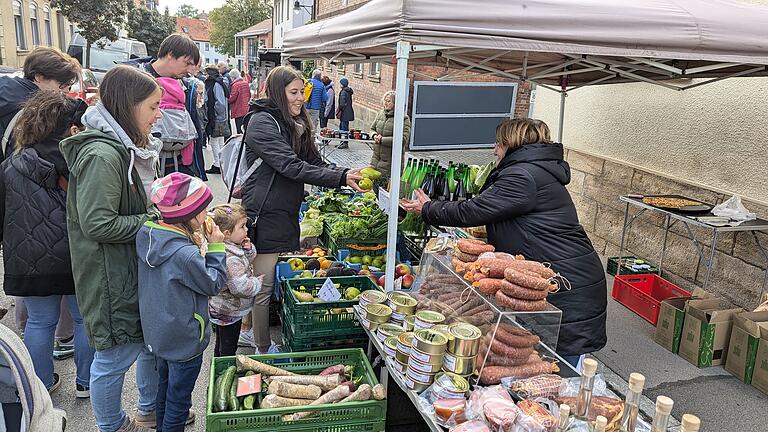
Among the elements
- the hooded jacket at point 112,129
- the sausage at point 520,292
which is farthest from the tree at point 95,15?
the sausage at point 520,292

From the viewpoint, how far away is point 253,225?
149 inches

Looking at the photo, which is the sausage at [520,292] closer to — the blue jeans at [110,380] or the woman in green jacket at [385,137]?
the blue jeans at [110,380]

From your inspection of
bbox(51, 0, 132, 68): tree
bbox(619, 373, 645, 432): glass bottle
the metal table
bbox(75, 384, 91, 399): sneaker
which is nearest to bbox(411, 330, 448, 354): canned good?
bbox(619, 373, 645, 432): glass bottle

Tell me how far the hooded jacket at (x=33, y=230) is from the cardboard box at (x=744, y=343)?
487 centimetres

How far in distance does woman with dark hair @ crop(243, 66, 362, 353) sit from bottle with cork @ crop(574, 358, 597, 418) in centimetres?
203

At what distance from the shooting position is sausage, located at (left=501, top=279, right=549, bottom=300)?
263 centimetres

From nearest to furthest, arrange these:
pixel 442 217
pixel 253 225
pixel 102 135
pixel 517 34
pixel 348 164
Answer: pixel 102 135, pixel 517 34, pixel 442 217, pixel 253 225, pixel 348 164

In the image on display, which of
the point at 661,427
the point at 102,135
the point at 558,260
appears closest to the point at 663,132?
the point at 558,260

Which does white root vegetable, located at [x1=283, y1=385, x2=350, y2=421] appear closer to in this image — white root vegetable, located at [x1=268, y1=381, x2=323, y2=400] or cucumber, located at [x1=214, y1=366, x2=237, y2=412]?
white root vegetable, located at [x1=268, y1=381, x2=323, y2=400]

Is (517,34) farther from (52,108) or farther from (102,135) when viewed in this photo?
(52,108)

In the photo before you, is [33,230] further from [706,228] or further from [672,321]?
[706,228]

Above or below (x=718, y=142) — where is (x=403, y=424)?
below

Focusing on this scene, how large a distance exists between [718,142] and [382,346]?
461 cm

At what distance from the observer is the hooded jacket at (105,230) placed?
2.59m
